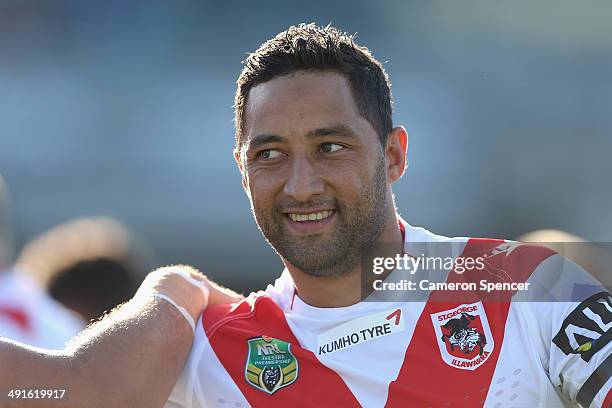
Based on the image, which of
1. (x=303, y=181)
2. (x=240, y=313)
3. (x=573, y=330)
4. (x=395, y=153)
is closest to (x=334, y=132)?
(x=303, y=181)

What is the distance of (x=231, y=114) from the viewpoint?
10.7 meters

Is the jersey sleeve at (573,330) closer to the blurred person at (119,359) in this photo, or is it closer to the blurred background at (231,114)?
the blurred person at (119,359)

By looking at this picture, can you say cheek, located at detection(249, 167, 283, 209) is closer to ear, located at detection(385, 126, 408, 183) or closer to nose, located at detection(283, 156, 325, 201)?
nose, located at detection(283, 156, 325, 201)

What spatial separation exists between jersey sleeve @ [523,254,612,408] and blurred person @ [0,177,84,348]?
254 cm

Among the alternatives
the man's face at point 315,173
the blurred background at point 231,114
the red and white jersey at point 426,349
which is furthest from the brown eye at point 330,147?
the blurred background at point 231,114

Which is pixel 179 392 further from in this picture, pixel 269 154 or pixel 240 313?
pixel 269 154

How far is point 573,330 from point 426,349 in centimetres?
42

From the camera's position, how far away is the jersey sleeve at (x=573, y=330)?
2359 mm

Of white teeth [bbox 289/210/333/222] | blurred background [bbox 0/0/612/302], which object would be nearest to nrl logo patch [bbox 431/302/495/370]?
white teeth [bbox 289/210/333/222]

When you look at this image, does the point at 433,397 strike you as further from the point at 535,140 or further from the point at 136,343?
the point at 535,140

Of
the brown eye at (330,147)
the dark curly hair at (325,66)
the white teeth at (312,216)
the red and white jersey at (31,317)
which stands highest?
the dark curly hair at (325,66)

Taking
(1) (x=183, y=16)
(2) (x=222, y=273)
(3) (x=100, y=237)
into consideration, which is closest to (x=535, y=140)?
(2) (x=222, y=273)

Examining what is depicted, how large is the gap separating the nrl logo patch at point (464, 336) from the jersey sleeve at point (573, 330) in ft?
0.44

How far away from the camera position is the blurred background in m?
9.91
